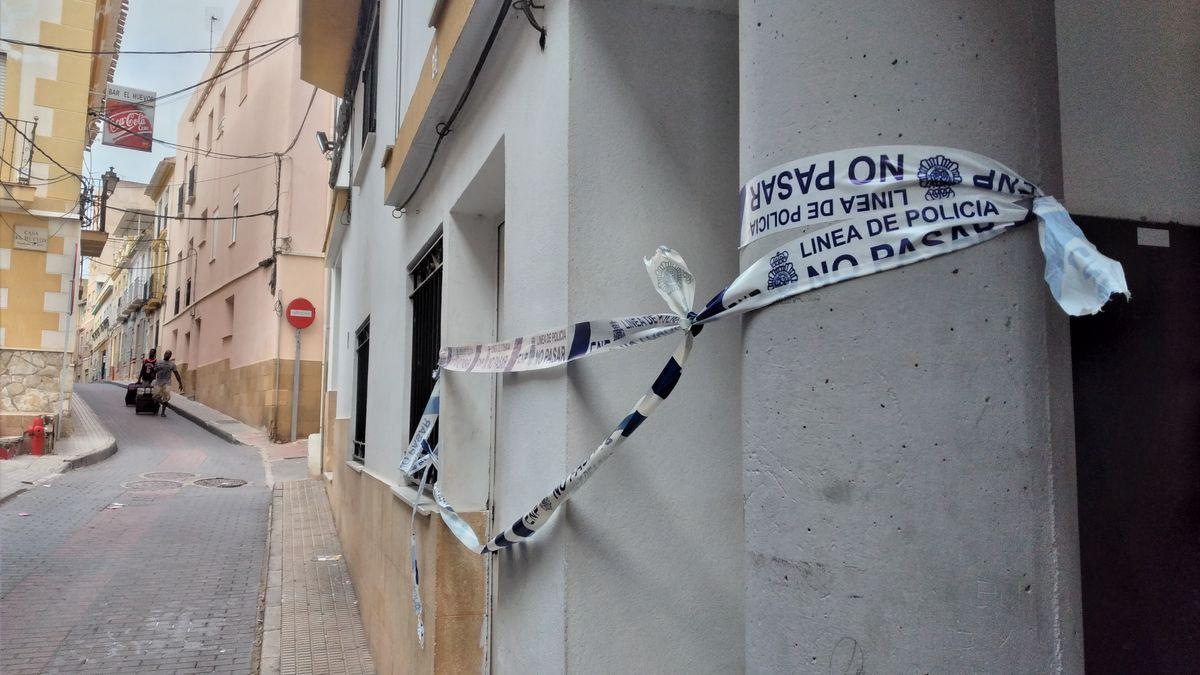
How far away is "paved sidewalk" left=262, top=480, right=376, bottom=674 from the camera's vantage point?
19.4 ft

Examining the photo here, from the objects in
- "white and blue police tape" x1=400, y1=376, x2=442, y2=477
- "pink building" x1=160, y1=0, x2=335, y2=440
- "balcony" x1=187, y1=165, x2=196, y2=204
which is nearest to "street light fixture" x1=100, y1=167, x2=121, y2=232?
"pink building" x1=160, y1=0, x2=335, y2=440

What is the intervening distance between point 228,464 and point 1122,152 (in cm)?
1557

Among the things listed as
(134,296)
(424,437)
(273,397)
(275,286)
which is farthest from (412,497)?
(134,296)

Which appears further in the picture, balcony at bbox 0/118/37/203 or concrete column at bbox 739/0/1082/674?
balcony at bbox 0/118/37/203

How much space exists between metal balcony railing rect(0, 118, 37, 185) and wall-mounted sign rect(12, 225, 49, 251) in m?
0.83

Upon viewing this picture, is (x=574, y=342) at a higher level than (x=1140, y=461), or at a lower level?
higher

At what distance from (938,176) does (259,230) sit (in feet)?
73.8

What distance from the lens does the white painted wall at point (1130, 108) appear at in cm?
245

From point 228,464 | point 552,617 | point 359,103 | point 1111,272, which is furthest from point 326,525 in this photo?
point 1111,272

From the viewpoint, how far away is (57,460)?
43.0 feet

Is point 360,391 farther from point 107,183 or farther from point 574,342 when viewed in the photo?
point 107,183

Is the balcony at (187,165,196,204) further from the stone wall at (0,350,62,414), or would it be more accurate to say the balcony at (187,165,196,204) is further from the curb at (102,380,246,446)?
the stone wall at (0,350,62,414)

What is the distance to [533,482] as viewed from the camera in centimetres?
274

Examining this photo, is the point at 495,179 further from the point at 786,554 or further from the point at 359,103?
the point at 359,103
